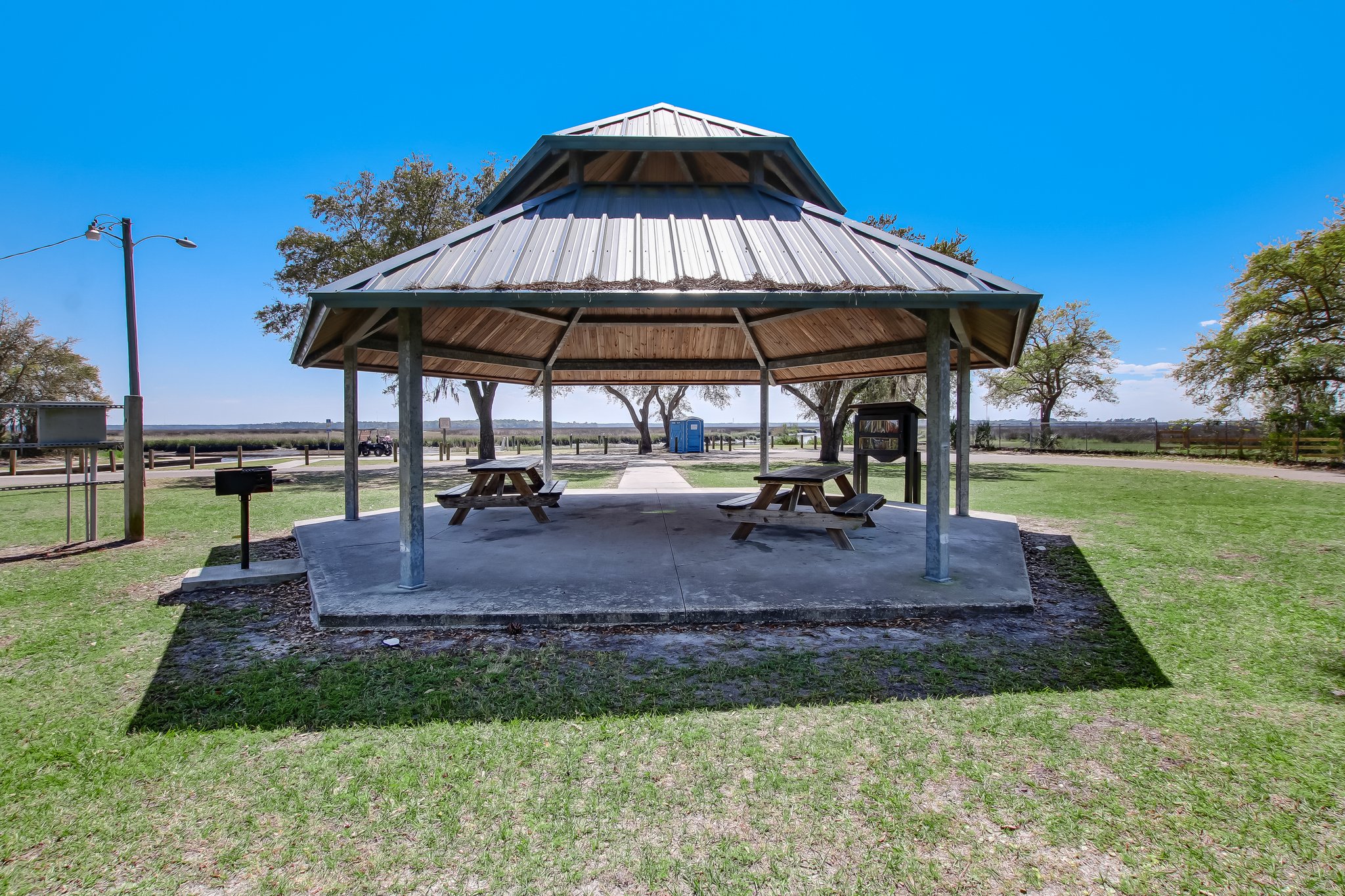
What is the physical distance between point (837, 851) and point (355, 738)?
225cm

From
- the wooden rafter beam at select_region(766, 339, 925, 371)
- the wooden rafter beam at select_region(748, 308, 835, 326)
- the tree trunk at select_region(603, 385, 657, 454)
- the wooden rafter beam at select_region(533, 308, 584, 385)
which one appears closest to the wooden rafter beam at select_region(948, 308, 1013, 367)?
the wooden rafter beam at select_region(766, 339, 925, 371)

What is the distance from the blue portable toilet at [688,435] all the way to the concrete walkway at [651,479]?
1219 cm

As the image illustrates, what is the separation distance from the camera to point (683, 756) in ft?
8.59

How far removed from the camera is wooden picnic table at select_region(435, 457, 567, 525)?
7668 mm

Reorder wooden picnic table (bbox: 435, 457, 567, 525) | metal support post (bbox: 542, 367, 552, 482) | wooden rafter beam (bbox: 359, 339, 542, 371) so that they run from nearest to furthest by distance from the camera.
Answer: wooden rafter beam (bbox: 359, 339, 542, 371) → wooden picnic table (bbox: 435, 457, 567, 525) → metal support post (bbox: 542, 367, 552, 482)

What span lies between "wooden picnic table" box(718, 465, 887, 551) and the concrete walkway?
5927 millimetres

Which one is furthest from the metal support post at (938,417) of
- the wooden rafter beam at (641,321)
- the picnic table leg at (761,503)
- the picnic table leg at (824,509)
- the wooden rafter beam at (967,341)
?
the wooden rafter beam at (641,321)

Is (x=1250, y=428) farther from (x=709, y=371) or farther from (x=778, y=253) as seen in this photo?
(x=778, y=253)

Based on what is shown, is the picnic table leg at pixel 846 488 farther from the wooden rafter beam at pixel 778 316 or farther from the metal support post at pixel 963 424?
the wooden rafter beam at pixel 778 316

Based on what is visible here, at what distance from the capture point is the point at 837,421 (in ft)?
69.8

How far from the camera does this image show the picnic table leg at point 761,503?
21.7ft

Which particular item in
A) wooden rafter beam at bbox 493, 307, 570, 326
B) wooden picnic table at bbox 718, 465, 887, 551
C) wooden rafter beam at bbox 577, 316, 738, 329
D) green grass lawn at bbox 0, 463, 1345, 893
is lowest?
green grass lawn at bbox 0, 463, 1345, 893

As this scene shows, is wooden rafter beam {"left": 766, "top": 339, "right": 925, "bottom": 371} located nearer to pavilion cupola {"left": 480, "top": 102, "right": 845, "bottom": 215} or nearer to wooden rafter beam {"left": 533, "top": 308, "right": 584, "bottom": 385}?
pavilion cupola {"left": 480, "top": 102, "right": 845, "bottom": 215}

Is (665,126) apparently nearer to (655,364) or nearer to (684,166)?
(684,166)
